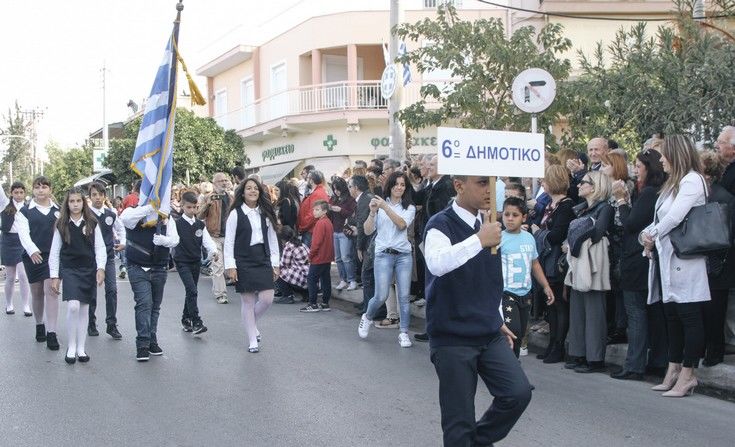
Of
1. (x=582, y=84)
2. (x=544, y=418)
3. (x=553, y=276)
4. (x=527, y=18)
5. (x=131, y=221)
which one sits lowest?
(x=544, y=418)

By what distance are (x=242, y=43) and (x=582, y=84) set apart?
82.9 ft

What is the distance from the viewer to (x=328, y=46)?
29.0 m

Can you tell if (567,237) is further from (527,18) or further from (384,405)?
(527,18)

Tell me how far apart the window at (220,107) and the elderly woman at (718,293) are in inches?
1239

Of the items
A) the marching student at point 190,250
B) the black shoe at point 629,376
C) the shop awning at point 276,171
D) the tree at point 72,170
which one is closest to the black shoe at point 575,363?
the black shoe at point 629,376

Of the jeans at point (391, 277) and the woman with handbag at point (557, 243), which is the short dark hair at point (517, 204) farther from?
the jeans at point (391, 277)

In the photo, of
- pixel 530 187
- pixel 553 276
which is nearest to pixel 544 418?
pixel 553 276

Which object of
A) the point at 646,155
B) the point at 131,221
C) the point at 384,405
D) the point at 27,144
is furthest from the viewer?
the point at 27,144

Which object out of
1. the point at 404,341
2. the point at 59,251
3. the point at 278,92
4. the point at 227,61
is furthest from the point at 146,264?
the point at 227,61

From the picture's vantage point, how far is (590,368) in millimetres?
7961

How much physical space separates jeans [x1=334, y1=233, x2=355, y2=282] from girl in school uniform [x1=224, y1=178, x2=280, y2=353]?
396cm

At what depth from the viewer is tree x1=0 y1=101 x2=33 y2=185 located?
75688 mm

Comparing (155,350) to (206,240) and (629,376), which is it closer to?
(206,240)

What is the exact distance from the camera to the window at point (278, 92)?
30705 millimetres
